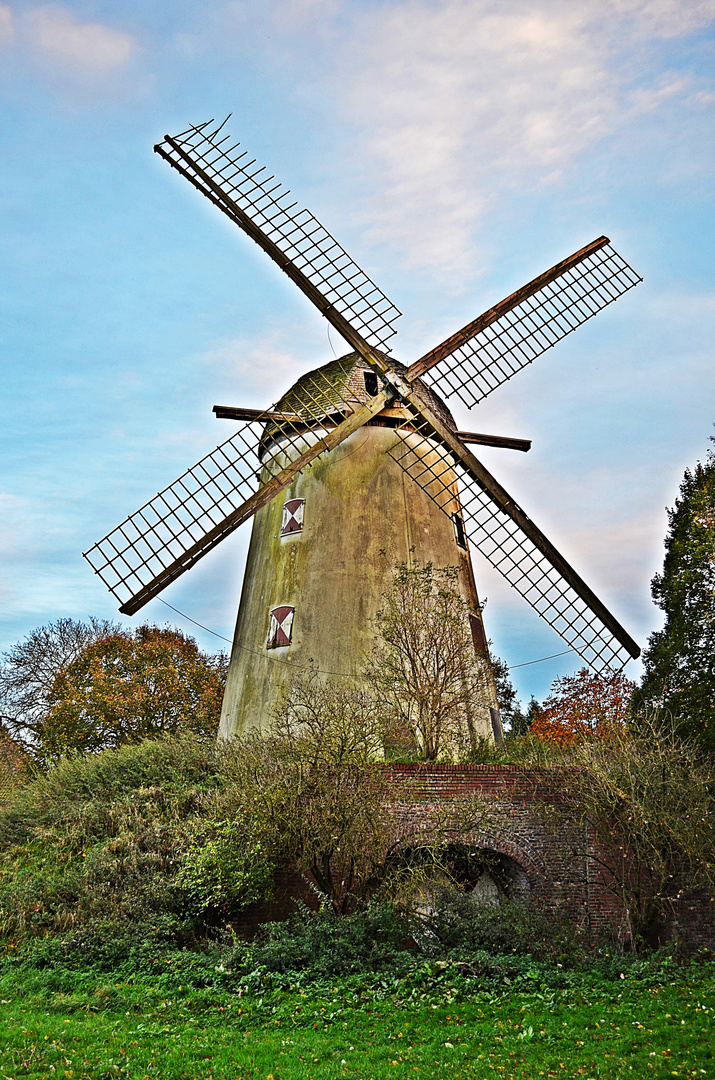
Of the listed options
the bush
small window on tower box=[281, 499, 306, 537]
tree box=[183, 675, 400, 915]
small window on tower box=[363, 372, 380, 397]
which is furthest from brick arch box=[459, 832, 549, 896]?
small window on tower box=[363, 372, 380, 397]

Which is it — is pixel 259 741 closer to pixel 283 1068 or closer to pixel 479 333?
pixel 283 1068

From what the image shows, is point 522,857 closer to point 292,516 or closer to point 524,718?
point 292,516

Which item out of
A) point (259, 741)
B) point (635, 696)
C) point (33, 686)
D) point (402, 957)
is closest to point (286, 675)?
point (259, 741)

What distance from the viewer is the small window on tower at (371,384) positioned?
1537cm

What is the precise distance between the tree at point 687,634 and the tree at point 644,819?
258 inches

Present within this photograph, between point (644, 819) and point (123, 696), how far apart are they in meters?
17.3

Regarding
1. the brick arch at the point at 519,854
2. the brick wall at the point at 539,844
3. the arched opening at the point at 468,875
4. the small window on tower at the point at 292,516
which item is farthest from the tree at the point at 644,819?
the small window on tower at the point at 292,516

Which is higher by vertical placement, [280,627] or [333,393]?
[333,393]

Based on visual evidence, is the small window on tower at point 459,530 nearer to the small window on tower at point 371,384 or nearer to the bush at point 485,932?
the small window on tower at point 371,384

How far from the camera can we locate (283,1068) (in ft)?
23.3

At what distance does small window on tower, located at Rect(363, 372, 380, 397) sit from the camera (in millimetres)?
15367

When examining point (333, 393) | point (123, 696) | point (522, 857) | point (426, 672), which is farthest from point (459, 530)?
point (123, 696)

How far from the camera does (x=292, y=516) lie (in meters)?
15.0

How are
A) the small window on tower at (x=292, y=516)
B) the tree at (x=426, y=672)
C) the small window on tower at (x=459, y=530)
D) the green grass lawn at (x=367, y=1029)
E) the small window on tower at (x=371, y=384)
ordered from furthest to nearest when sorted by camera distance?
the small window on tower at (x=459, y=530)
the small window on tower at (x=371, y=384)
the small window on tower at (x=292, y=516)
the tree at (x=426, y=672)
the green grass lawn at (x=367, y=1029)
